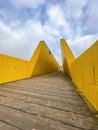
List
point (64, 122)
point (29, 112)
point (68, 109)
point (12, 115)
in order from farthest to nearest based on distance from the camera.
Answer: point (68, 109) < point (29, 112) < point (12, 115) < point (64, 122)

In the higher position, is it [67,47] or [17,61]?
[67,47]

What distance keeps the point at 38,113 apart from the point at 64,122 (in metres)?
0.45

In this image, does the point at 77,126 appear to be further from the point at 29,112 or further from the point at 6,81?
the point at 6,81

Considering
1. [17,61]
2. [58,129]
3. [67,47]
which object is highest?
[67,47]

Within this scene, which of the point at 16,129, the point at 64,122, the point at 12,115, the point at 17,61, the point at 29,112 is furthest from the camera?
the point at 17,61

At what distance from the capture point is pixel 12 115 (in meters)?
1.60

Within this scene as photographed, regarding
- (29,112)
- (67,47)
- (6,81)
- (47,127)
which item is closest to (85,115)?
(47,127)

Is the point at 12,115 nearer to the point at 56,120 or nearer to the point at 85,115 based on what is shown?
the point at 56,120

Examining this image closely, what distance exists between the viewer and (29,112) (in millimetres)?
1723

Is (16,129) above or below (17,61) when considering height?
below

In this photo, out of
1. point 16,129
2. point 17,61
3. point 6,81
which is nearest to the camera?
point 16,129

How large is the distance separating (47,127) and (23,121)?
34 centimetres

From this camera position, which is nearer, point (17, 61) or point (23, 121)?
point (23, 121)

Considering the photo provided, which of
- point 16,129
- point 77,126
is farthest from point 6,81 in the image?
point 77,126
